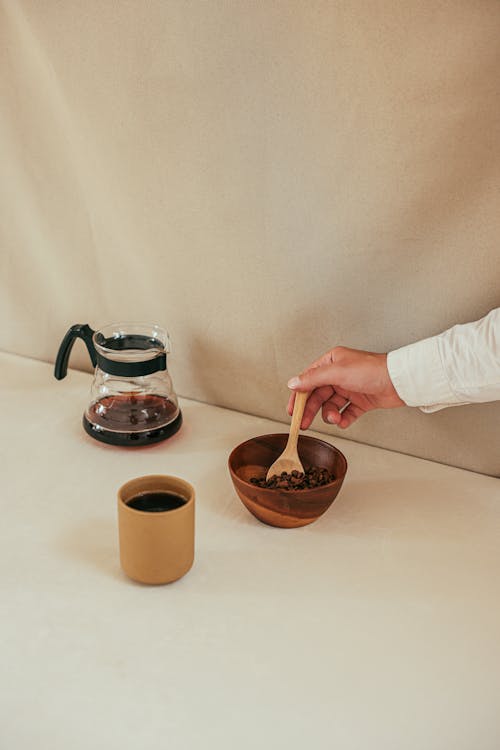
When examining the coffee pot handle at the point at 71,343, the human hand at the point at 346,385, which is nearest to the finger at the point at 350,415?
the human hand at the point at 346,385

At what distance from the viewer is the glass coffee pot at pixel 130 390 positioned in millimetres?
1122

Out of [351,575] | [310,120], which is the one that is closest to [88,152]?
[310,120]

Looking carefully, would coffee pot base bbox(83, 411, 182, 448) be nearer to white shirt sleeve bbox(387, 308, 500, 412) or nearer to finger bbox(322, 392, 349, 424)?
finger bbox(322, 392, 349, 424)

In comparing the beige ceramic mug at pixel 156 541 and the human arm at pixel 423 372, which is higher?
the human arm at pixel 423 372

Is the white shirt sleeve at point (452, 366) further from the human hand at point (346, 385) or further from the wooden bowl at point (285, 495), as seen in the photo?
the wooden bowl at point (285, 495)

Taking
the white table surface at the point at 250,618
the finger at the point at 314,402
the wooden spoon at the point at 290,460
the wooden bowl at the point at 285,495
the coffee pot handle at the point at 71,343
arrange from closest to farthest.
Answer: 1. the white table surface at the point at 250,618
2. the wooden bowl at the point at 285,495
3. the wooden spoon at the point at 290,460
4. the finger at the point at 314,402
5. the coffee pot handle at the point at 71,343

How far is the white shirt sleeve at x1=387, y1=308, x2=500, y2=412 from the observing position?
963 mm

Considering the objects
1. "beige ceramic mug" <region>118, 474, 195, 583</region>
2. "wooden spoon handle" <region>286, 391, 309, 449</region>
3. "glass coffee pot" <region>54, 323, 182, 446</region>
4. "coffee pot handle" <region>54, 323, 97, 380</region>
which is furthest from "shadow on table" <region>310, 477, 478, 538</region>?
"coffee pot handle" <region>54, 323, 97, 380</region>

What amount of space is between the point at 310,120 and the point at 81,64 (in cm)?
40

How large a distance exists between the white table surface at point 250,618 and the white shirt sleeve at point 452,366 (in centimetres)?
15

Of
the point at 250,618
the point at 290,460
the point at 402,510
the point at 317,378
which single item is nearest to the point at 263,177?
the point at 317,378

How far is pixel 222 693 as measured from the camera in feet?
2.25

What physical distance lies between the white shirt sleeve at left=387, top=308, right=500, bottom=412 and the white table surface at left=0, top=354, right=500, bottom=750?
0.15 metres

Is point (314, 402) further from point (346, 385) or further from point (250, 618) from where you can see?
point (250, 618)
